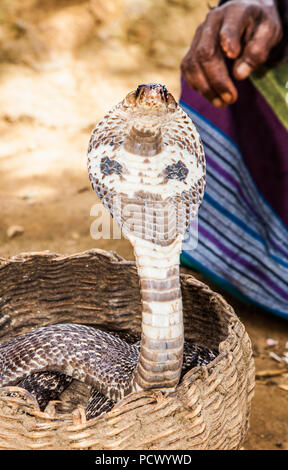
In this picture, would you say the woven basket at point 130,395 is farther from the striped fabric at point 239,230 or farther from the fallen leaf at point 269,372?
the striped fabric at point 239,230

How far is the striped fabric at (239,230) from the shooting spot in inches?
98.0

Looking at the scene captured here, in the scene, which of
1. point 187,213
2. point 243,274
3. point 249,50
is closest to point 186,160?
point 187,213

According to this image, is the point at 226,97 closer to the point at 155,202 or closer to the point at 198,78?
the point at 198,78

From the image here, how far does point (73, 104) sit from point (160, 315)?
3694 mm

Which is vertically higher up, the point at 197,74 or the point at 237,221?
the point at 197,74

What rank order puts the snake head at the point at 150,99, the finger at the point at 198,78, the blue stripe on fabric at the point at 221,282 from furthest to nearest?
1. the blue stripe on fabric at the point at 221,282
2. the finger at the point at 198,78
3. the snake head at the point at 150,99

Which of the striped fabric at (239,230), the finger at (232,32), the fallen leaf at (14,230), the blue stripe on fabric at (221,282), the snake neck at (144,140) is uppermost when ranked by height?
the finger at (232,32)

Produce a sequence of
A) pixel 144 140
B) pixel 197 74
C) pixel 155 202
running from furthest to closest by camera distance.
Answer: pixel 197 74 < pixel 155 202 < pixel 144 140

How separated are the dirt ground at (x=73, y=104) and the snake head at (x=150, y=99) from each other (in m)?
1.20

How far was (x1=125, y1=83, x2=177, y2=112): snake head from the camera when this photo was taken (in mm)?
1092

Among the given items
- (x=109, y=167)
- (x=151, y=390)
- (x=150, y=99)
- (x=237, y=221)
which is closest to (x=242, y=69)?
(x=237, y=221)

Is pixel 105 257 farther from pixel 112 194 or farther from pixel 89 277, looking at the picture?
pixel 112 194

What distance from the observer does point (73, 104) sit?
471 cm

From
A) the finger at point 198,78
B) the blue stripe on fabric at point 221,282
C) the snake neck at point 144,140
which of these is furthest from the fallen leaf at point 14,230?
the snake neck at point 144,140
